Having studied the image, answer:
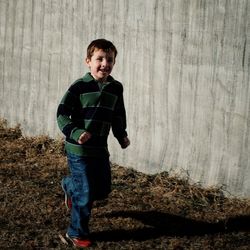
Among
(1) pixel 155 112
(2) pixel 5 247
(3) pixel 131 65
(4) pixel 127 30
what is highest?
(4) pixel 127 30

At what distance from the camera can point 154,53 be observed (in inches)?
225

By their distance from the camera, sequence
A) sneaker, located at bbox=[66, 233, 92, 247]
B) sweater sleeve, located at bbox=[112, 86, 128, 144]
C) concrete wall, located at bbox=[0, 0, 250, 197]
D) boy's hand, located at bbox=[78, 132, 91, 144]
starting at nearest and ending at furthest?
boy's hand, located at bbox=[78, 132, 91, 144] < sneaker, located at bbox=[66, 233, 92, 247] < sweater sleeve, located at bbox=[112, 86, 128, 144] < concrete wall, located at bbox=[0, 0, 250, 197]

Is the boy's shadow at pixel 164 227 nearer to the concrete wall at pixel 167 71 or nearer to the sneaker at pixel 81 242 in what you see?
the sneaker at pixel 81 242

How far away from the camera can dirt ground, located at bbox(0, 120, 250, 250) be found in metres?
4.46

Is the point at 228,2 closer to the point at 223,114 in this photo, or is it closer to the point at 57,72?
the point at 223,114

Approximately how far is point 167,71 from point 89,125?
177 cm

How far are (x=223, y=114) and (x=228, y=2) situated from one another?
3.57 ft

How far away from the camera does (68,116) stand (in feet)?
13.4

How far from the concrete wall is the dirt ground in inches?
10.0

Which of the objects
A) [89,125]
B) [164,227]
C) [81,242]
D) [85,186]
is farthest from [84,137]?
[164,227]

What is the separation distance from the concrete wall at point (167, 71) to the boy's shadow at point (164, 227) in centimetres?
60

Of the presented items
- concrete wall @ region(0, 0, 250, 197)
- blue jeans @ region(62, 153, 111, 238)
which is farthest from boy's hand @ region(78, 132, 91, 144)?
concrete wall @ region(0, 0, 250, 197)

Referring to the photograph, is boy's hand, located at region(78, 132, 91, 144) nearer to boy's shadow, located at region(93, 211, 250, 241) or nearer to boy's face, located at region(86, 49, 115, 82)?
boy's face, located at region(86, 49, 115, 82)

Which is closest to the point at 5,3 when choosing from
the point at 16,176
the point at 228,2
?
the point at 16,176
